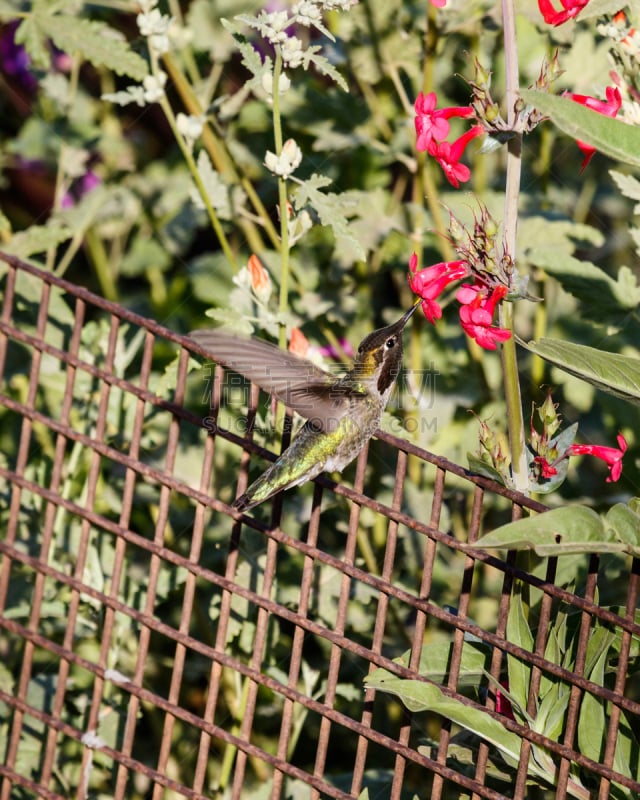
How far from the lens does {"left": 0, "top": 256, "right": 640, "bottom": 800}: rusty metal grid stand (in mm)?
1360

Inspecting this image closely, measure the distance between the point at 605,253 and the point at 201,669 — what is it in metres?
1.74

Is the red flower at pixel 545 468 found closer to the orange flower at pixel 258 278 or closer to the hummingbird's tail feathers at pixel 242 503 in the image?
the hummingbird's tail feathers at pixel 242 503

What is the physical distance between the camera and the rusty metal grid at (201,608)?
136cm

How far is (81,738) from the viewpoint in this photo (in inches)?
66.4

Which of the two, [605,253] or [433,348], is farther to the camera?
[605,253]

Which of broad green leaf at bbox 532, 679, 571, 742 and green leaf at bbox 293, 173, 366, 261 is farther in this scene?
green leaf at bbox 293, 173, 366, 261

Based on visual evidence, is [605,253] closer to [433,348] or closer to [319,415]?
[433,348]

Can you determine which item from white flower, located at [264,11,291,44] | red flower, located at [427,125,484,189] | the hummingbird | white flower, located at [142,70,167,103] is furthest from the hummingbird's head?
white flower, located at [142,70,167,103]

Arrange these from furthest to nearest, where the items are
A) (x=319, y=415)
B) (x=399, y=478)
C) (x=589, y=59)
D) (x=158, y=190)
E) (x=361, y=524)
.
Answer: (x=158, y=190)
(x=589, y=59)
(x=361, y=524)
(x=319, y=415)
(x=399, y=478)

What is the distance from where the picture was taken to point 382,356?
1.60 m

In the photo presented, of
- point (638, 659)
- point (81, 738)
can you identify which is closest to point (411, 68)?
point (638, 659)

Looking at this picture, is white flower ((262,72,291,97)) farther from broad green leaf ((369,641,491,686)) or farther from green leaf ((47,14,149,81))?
broad green leaf ((369,641,491,686))

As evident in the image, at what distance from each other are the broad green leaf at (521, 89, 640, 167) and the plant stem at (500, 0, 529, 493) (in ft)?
0.43

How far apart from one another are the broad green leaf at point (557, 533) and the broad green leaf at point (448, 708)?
261 millimetres
